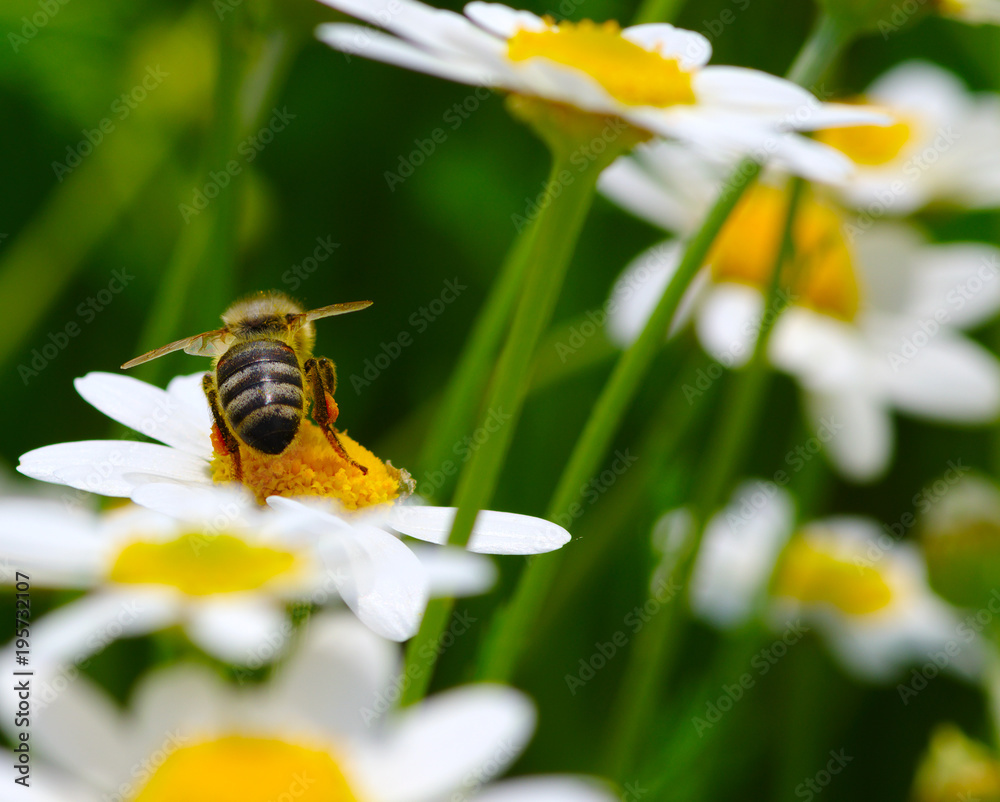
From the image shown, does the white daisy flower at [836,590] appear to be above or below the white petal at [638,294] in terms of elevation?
below

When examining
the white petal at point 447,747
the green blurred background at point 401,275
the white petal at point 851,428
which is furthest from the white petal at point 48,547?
the white petal at point 851,428

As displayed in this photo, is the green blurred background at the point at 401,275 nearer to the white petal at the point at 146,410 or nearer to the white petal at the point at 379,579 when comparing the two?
the white petal at the point at 146,410

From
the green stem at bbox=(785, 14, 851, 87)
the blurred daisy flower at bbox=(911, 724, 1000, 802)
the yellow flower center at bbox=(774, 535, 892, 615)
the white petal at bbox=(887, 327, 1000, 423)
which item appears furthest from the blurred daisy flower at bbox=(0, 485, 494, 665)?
the yellow flower center at bbox=(774, 535, 892, 615)

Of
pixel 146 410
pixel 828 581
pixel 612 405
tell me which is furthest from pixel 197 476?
pixel 828 581

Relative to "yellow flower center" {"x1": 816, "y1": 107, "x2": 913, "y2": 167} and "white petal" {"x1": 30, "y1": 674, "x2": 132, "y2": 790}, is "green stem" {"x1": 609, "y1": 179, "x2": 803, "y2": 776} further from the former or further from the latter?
"yellow flower center" {"x1": 816, "y1": 107, "x2": 913, "y2": 167}

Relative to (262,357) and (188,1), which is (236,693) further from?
(188,1)

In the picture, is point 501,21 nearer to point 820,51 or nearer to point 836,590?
point 820,51
